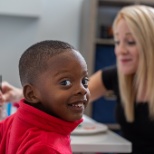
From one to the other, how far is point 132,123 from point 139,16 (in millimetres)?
480

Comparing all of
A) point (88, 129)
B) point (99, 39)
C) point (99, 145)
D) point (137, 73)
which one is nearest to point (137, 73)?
point (137, 73)

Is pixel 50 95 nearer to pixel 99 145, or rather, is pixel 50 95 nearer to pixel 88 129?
pixel 99 145

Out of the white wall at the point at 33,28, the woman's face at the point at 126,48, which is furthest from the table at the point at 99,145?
the white wall at the point at 33,28

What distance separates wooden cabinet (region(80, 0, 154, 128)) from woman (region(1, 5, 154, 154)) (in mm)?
862

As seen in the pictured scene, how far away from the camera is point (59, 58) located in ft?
1.98

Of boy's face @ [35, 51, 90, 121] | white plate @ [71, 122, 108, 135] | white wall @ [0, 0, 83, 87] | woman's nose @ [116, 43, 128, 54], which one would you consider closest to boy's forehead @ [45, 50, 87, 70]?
boy's face @ [35, 51, 90, 121]

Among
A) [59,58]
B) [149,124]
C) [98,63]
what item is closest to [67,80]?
[59,58]

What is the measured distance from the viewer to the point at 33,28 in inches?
99.2

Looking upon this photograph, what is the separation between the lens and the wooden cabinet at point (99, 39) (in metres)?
2.40

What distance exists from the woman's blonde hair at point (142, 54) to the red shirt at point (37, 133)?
0.89 metres

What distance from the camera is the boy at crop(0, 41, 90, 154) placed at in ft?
1.97

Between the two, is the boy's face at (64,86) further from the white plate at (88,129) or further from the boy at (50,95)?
the white plate at (88,129)

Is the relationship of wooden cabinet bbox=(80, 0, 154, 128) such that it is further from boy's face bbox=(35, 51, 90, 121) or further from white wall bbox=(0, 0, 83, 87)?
boy's face bbox=(35, 51, 90, 121)

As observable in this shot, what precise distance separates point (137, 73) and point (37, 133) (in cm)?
101
